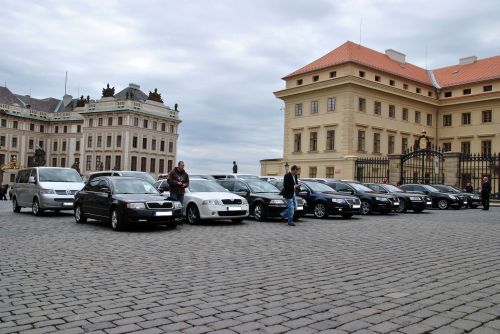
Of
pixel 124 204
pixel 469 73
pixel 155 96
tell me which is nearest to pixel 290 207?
pixel 124 204

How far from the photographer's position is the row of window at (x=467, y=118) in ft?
177

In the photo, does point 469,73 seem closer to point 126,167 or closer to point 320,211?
point 320,211

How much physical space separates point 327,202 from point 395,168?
21.2 metres

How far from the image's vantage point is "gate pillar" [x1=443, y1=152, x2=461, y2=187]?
35.3 m

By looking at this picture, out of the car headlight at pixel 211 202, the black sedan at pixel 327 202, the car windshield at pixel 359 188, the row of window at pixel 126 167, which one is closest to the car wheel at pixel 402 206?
the car windshield at pixel 359 188

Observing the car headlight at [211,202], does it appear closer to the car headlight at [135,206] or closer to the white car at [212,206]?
the white car at [212,206]

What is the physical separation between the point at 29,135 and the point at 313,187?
290 ft

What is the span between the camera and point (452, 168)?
35562 mm

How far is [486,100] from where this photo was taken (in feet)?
175

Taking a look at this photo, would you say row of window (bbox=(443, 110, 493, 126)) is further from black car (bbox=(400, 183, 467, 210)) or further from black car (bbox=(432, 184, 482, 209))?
black car (bbox=(400, 183, 467, 210))

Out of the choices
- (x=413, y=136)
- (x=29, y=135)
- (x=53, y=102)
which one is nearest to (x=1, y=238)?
(x=413, y=136)

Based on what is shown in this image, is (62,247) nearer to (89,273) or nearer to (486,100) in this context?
(89,273)

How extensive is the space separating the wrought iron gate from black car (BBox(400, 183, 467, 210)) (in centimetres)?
642

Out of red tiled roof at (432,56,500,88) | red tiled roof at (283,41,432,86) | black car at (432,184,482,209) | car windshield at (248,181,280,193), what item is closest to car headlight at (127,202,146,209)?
car windshield at (248,181,280,193)
